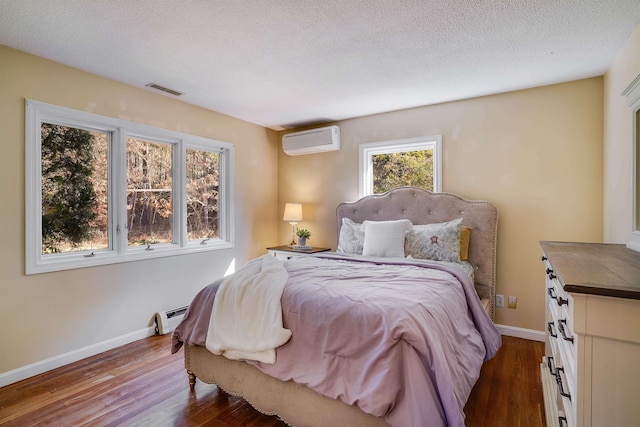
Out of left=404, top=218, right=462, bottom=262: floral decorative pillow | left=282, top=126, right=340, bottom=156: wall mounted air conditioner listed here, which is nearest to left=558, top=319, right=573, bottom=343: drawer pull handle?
left=404, top=218, right=462, bottom=262: floral decorative pillow

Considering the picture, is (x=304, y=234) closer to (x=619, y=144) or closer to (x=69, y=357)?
(x=69, y=357)

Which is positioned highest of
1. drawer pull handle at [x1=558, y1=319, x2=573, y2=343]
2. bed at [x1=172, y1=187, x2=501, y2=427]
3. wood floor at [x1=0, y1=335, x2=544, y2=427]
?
drawer pull handle at [x1=558, y1=319, x2=573, y2=343]

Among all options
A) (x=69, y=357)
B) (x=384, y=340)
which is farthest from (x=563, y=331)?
(x=69, y=357)

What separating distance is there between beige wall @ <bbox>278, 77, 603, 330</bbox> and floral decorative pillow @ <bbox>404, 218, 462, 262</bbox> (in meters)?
0.58

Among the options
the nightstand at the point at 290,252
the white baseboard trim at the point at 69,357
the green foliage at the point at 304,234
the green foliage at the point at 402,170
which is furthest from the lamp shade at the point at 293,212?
the white baseboard trim at the point at 69,357

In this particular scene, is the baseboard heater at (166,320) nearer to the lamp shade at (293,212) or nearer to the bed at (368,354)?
the bed at (368,354)

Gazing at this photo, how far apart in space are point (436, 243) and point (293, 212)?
6.44 ft

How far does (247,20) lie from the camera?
6.53 ft

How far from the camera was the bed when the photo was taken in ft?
4.55

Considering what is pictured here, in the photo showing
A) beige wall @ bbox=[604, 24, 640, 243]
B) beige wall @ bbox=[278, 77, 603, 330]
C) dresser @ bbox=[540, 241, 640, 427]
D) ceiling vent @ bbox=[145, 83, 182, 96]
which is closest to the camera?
dresser @ bbox=[540, 241, 640, 427]

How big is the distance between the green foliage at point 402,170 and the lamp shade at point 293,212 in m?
1.03

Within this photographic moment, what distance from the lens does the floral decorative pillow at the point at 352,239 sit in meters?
3.45

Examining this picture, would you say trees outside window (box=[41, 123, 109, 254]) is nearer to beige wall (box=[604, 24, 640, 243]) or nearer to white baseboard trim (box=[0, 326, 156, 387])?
white baseboard trim (box=[0, 326, 156, 387])

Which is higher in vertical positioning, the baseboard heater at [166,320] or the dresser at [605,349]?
the dresser at [605,349]
